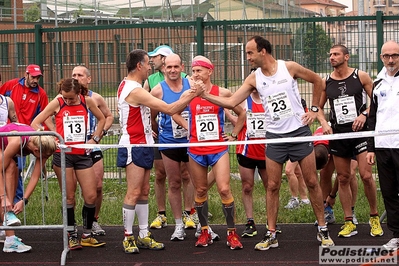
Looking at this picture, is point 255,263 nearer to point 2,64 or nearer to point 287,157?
point 287,157

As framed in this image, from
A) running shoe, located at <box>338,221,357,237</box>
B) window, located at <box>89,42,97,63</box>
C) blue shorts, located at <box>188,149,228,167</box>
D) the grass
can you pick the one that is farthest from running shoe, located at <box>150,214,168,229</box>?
window, located at <box>89,42,97,63</box>

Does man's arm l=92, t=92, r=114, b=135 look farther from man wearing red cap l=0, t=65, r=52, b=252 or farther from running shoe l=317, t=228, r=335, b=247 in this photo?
running shoe l=317, t=228, r=335, b=247

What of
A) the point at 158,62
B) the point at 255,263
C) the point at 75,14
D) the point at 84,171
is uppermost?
the point at 75,14

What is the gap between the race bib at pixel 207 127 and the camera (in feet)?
27.7

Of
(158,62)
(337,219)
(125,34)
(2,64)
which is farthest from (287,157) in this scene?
(2,64)

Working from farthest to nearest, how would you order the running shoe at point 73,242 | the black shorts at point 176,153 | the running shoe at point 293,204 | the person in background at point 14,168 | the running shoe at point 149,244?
the running shoe at point 293,204 < the black shorts at point 176,153 < the running shoe at point 73,242 < the running shoe at point 149,244 < the person in background at point 14,168

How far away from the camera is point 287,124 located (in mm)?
8141

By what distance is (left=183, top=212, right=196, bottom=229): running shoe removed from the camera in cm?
968

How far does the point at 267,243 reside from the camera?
27.3 ft

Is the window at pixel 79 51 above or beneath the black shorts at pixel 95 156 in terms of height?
above

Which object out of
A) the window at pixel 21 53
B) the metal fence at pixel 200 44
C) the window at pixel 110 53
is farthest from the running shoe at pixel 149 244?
the window at pixel 21 53

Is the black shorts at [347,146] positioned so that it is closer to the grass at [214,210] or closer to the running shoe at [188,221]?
the grass at [214,210]

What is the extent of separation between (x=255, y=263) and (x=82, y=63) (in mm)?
6220

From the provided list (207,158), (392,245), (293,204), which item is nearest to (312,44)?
(293,204)
